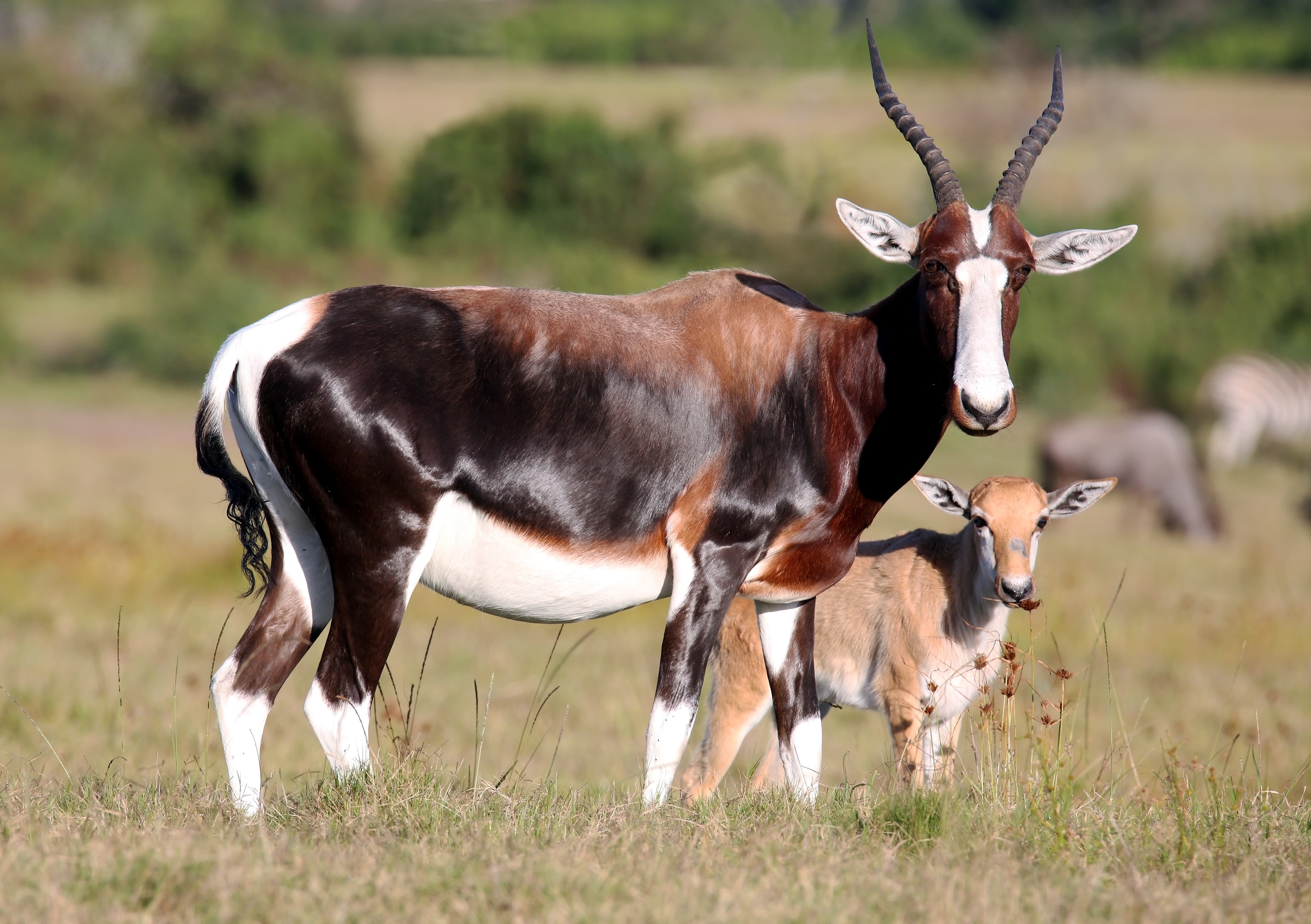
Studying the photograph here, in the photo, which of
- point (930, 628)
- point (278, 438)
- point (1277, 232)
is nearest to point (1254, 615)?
point (930, 628)

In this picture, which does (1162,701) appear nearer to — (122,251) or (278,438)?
(278,438)

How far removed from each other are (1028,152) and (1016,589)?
6.47ft

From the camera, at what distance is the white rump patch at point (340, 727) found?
5.18 meters

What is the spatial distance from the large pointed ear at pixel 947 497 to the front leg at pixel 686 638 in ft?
6.44

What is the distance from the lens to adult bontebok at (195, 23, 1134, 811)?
16.6 feet

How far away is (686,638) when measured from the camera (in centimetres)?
532

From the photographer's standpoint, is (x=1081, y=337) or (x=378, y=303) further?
(x=1081, y=337)

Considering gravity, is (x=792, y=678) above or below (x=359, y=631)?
below

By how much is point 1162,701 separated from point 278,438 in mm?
7334

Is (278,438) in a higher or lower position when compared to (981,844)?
higher

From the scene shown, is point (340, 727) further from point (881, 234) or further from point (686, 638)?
point (881, 234)

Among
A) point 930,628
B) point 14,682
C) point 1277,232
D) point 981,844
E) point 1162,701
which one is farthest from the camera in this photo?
point 1277,232

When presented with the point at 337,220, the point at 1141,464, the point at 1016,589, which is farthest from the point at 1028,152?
the point at 337,220

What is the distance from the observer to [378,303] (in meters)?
5.28
